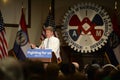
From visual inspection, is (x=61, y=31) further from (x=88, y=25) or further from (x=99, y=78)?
(x=99, y=78)

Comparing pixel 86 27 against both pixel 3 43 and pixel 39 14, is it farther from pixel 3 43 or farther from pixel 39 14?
pixel 3 43

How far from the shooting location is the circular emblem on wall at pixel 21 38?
25.9ft

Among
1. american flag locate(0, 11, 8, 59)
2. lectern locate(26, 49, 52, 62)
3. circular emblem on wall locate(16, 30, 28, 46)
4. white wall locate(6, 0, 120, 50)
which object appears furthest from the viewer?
white wall locate(6, 0, 120, 50)

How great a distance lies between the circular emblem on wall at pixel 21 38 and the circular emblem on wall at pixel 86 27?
1.04 metres

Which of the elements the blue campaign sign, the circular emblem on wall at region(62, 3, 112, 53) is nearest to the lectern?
the blue campaign sign

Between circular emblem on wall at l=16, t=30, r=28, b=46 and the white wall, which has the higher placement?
the white wall

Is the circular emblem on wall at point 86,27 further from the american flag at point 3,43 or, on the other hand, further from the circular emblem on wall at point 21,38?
the american flag at point 3,43

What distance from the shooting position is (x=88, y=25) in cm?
813

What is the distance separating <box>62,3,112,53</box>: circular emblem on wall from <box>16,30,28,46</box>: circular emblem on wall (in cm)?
104

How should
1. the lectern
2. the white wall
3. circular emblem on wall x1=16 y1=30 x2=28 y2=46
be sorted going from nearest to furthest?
the lectern < circular emblem on wall x1=16 y1=30 x2=28 y2=46 < the white wall

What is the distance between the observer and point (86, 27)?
8.15m

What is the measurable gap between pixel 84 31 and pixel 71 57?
30.7 inches

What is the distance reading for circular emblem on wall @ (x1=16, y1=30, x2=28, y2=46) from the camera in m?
7.89

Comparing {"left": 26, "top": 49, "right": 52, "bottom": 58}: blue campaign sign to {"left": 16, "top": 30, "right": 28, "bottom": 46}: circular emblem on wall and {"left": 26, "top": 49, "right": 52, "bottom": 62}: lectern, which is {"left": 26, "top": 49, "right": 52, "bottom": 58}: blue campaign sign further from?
{"left": 16, "top": 30, "right": 28, "bottom": 46}: circular emblem on wall
